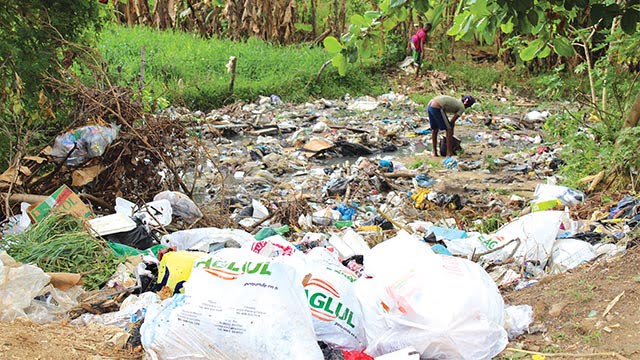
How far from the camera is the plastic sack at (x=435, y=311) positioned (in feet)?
8.39

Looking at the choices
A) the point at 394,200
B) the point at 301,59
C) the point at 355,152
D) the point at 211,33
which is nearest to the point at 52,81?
the point at 394,200

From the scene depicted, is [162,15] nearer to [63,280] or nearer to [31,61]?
→ [31,61]

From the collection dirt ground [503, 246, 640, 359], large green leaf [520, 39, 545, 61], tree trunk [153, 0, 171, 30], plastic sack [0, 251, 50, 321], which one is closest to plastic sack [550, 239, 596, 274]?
dirt ground [503, 246, 640, 359]

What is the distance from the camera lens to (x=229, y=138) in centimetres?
1034

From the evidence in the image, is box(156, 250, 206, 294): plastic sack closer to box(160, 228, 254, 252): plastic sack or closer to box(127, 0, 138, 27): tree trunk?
box(160, 228, 254, 252): plastic sack

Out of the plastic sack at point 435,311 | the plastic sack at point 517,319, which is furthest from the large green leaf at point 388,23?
the plastic sack at point 517,319

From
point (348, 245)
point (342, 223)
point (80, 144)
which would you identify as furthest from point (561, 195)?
point (80, 144)

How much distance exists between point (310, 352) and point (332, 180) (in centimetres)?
509

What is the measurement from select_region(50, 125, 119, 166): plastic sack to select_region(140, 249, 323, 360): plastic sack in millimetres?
2793

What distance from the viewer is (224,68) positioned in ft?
43.8

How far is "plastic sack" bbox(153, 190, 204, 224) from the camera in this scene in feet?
16.9

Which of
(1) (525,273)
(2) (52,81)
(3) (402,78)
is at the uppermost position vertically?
(2) (52,81)

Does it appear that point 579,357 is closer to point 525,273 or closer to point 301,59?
point 525,273

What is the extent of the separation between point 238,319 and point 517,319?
48.3 inches
